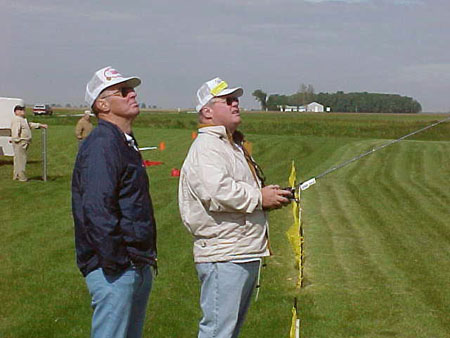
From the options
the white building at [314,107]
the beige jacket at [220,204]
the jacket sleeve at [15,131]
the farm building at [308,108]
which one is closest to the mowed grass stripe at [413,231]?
the beige jacket at [220,204]

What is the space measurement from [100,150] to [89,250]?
514 millimetres

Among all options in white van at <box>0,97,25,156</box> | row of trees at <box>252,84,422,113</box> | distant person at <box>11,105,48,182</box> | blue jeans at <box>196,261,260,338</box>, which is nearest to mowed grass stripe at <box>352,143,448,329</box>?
blue jeans at <box>196,261,260,338</box>

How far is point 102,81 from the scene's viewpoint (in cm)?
393

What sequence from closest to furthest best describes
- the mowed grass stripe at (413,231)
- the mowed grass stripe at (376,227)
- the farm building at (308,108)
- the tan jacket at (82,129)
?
the mowed grass stripe at (376,227) < the mowed grass stripe at (413,231) < the tan jacket at (82,129) < the farm building at (308,108)

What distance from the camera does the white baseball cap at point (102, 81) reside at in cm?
391

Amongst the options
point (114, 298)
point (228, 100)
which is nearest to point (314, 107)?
point (228, 100)

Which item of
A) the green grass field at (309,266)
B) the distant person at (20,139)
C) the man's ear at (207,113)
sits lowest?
the green grass field at (309,266)

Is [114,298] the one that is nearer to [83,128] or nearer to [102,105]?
[102,105]

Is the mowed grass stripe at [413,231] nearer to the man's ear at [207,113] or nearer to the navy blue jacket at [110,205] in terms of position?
the man's ear at [207,113]

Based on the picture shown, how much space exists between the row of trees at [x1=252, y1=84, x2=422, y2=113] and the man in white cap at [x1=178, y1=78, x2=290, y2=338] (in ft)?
193

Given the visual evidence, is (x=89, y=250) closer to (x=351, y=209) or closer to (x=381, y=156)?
(x=351, y=209)

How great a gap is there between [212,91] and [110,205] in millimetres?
993

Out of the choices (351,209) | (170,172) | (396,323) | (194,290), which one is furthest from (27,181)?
(396,323)

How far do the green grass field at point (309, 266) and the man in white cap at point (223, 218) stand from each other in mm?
2082
